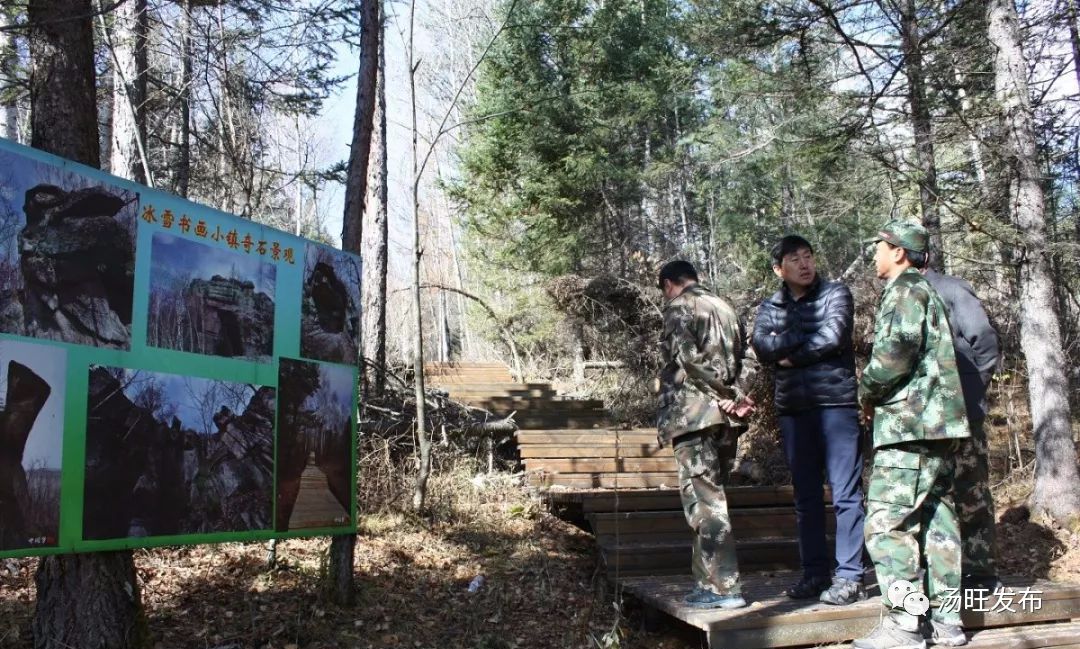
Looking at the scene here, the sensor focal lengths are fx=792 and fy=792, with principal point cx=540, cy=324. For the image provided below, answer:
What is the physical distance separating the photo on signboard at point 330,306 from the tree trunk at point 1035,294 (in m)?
6.72

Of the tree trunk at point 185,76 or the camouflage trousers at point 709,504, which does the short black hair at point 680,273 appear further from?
the tree trunk at point 185,76

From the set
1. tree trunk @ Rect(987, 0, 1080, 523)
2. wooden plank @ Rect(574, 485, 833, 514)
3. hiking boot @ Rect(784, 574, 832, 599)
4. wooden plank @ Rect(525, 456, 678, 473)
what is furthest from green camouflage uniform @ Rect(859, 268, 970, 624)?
tree trunk @ Rect(987, 0, 1080, 523)

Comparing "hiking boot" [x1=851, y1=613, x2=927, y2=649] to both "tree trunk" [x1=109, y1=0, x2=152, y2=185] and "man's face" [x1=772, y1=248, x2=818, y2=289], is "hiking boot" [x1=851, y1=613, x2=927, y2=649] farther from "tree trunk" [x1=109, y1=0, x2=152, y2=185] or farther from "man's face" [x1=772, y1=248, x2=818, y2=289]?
"tree trunk" [x1=109, y1=0, x2=152, y2=185]

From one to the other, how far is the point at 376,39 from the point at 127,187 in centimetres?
299

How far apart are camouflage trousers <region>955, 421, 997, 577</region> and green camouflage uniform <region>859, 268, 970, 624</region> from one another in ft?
2.77

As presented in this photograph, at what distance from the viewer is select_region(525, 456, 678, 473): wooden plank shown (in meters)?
8.06

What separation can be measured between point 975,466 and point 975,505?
243mm

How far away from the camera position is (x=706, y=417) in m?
4.63

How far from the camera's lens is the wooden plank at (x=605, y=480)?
26.0 feet

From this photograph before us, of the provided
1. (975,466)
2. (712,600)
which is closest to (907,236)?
(975,466)

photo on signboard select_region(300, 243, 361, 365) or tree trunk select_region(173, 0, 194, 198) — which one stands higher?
tree trunk select_region(173, 0, 194, 198)

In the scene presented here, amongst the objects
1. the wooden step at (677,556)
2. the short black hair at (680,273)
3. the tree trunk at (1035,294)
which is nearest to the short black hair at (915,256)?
the short black hair at (680,273)

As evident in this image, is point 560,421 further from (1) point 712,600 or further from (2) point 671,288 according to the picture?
(1) point 712,600

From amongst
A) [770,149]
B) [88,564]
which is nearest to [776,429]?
[770,149]
